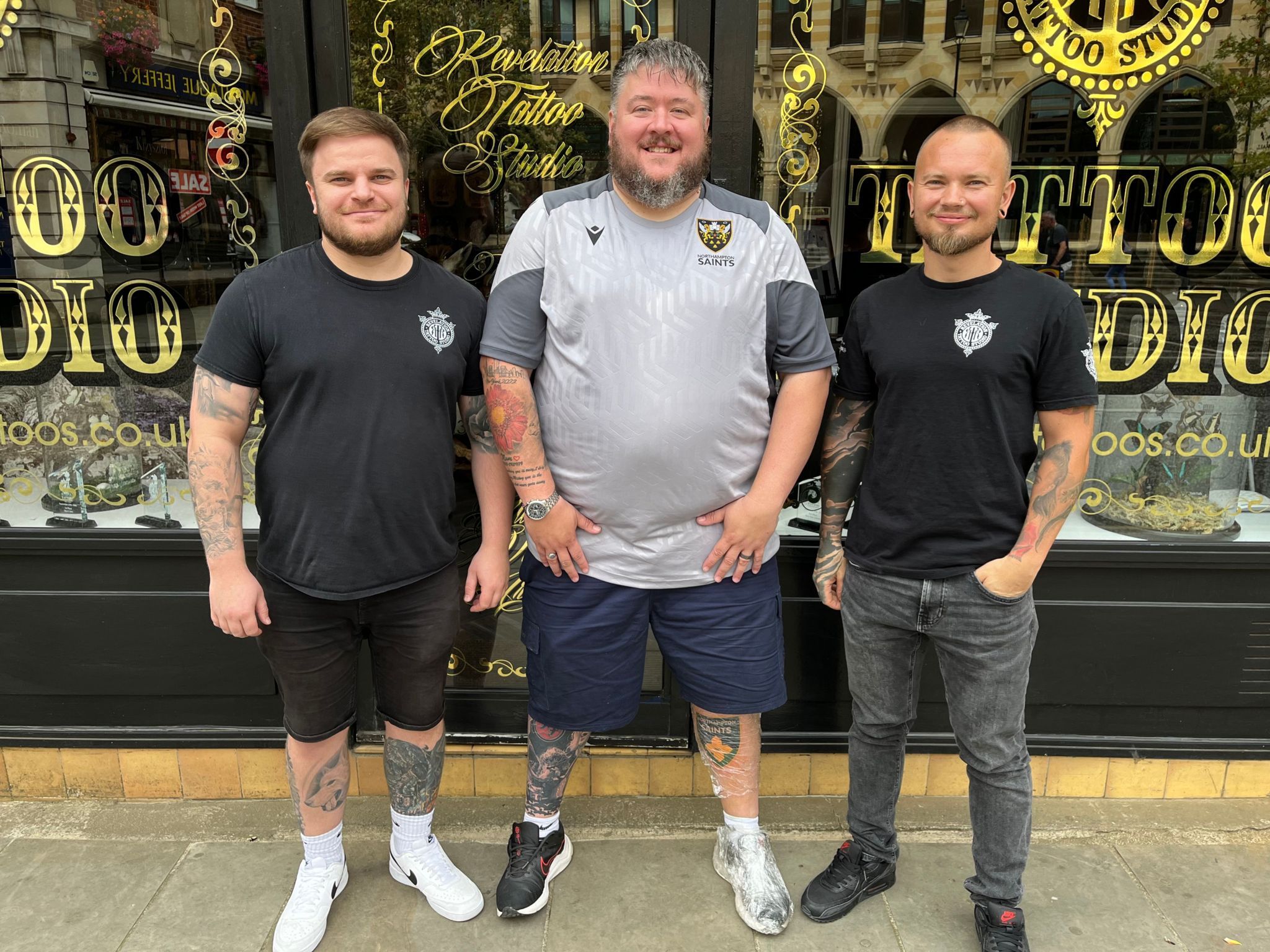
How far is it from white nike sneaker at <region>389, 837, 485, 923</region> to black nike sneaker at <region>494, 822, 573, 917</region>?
80 mm

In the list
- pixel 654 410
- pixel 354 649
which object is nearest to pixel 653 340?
pixel 654 410

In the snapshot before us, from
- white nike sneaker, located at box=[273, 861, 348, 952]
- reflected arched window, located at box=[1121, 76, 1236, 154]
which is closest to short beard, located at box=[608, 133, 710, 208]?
reflected arched window, located at box=[1121, 76, 1236, 154]

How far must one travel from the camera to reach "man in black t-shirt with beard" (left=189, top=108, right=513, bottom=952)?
2.10 meters

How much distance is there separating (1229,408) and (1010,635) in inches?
55.9

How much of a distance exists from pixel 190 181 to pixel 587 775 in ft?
7.39

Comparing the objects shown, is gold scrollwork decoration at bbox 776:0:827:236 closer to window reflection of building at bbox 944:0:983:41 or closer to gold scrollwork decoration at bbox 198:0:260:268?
window reflection of building at bbox 944:0:983:41

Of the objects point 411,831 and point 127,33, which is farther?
point 127,33

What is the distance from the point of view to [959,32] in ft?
9.18

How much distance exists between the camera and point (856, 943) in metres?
2.42

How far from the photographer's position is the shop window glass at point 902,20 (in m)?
2.76

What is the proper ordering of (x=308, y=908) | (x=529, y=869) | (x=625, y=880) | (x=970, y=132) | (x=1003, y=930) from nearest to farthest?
(x=970, y=132) → (x=1003, y=930) → (x=308, y=908) → (x=529, y=869) → (x=625, y=880)

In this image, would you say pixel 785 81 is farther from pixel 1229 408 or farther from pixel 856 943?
pixel 856 943

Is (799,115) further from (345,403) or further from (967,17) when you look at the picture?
(345,403)

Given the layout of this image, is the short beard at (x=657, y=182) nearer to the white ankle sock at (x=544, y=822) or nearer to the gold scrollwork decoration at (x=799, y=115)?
the gold scrollwork decoration at (x=799, y=115)
